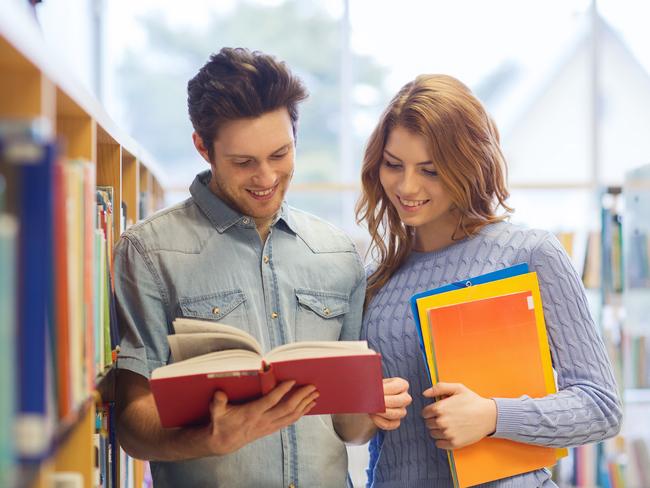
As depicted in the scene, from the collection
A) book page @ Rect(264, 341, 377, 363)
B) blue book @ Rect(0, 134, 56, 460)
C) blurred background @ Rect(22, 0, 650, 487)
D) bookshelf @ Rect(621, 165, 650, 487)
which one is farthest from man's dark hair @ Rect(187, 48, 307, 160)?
blurred background @ Rect(22, 0, 650, 487)


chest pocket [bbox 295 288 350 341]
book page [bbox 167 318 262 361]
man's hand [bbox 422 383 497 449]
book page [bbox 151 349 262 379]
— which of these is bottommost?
man's hand [bbox 422 383 497 449]

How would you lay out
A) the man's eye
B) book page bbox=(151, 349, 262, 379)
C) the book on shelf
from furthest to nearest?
the man's eye
book page bbox=(151, 349, 262, 379)
the book on shelf

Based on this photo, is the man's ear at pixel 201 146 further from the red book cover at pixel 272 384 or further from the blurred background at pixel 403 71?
the blurred background at pixel 403 71

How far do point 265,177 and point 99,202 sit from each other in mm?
324

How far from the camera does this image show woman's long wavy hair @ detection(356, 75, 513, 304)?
1598mm

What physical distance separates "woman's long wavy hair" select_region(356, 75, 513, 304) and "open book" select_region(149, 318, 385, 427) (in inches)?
21.7

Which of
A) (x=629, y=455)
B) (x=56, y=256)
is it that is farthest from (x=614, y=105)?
(x=56, y=256)

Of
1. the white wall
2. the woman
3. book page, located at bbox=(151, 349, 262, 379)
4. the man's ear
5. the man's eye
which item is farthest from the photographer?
the white wall

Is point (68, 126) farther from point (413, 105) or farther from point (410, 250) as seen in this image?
point (410, 250)

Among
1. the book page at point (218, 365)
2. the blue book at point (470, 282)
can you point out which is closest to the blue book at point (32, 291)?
the book page at point (218, 365)

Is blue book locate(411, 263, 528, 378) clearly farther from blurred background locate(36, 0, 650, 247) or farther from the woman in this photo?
blurred background locate(36, 0, 650, 247)

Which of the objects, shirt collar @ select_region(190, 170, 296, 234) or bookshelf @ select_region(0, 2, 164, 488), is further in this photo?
shirt collar @ select_region(190, 170, 296, 234)

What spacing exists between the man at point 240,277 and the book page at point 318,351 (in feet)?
0.81

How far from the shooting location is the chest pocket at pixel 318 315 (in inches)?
61.1
